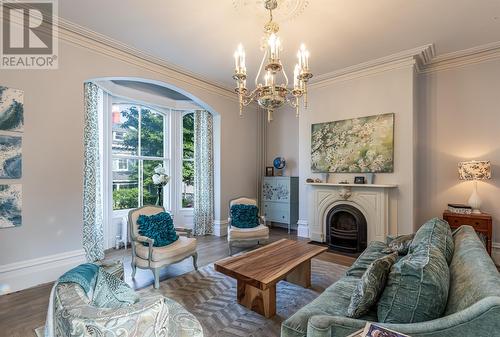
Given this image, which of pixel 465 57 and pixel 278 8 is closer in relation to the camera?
pixel 278 8

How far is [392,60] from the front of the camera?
4.04 metres

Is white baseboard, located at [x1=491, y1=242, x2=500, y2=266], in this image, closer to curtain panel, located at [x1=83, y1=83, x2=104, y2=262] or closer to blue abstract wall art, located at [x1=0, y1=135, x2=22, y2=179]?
curtain panel, located at [x1=83, y1=83, x2=104, y2=262]

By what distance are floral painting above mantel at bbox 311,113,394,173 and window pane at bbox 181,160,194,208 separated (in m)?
2.77

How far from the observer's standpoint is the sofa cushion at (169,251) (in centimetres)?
301

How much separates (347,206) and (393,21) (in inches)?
116

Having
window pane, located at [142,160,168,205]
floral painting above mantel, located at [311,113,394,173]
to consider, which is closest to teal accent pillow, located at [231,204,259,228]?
floral painting above mantel, located at [311,113,394,173]

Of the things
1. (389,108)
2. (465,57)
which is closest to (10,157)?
(389,108)

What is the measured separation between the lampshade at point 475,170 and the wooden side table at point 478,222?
1.80ft

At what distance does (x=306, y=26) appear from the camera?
124 inches

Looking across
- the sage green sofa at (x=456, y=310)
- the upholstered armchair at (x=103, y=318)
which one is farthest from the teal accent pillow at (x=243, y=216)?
the upholstered armchair at (x=103, y=318)

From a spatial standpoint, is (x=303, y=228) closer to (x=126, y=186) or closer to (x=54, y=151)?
(x=126, y=186)

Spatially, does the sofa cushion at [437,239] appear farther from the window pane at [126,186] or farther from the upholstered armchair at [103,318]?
the window pane at [126,186]

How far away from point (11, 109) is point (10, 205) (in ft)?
3.65

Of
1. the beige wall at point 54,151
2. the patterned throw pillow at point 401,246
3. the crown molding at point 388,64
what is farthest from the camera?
the crown molding at point 388,64
